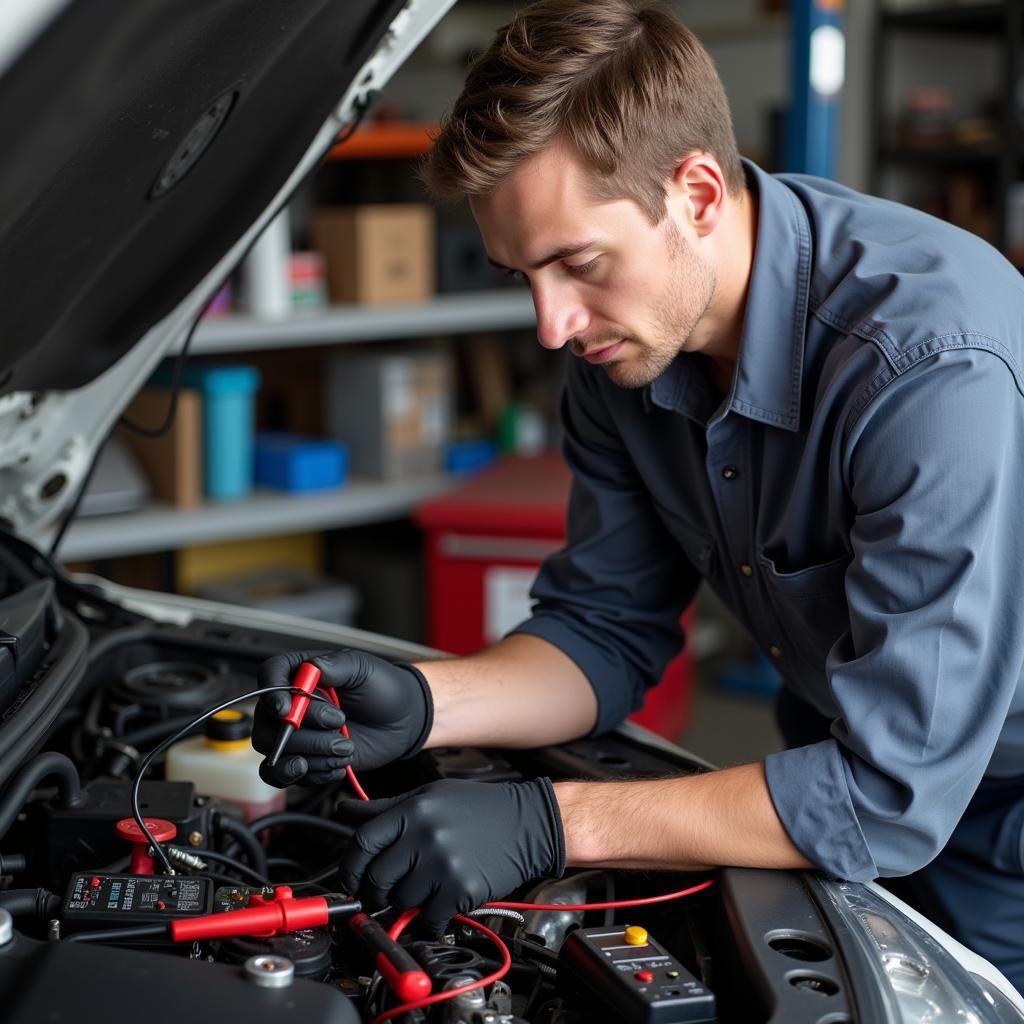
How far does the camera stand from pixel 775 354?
46.9 inches

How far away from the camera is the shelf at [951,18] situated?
11.8ft

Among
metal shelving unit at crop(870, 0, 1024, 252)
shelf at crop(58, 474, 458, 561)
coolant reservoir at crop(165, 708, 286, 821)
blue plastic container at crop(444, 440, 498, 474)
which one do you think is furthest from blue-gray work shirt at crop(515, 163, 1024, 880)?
metal shelving unit at crop(870, 0, 1024, 252)

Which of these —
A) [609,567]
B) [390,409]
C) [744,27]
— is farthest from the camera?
[744,27]

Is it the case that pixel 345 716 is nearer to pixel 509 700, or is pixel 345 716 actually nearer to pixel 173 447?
pixel 509 700

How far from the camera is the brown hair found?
43.0 inches

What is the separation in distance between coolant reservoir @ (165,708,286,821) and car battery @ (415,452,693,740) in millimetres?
1567

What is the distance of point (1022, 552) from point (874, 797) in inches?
8.6

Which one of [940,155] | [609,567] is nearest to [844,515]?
[609,567]

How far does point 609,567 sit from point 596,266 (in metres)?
0.39

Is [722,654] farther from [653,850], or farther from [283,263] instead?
[653,850]

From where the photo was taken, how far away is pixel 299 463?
10.0 feet

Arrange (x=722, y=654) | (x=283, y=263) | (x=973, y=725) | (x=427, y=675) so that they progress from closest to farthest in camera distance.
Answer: (x=973, y=725) → (x=427, y=675) → (x=283, y=263) → (x=722, y=654)

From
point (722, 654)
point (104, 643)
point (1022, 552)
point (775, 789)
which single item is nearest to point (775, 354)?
point (1022, 552)

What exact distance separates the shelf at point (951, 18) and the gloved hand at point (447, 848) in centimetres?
322
